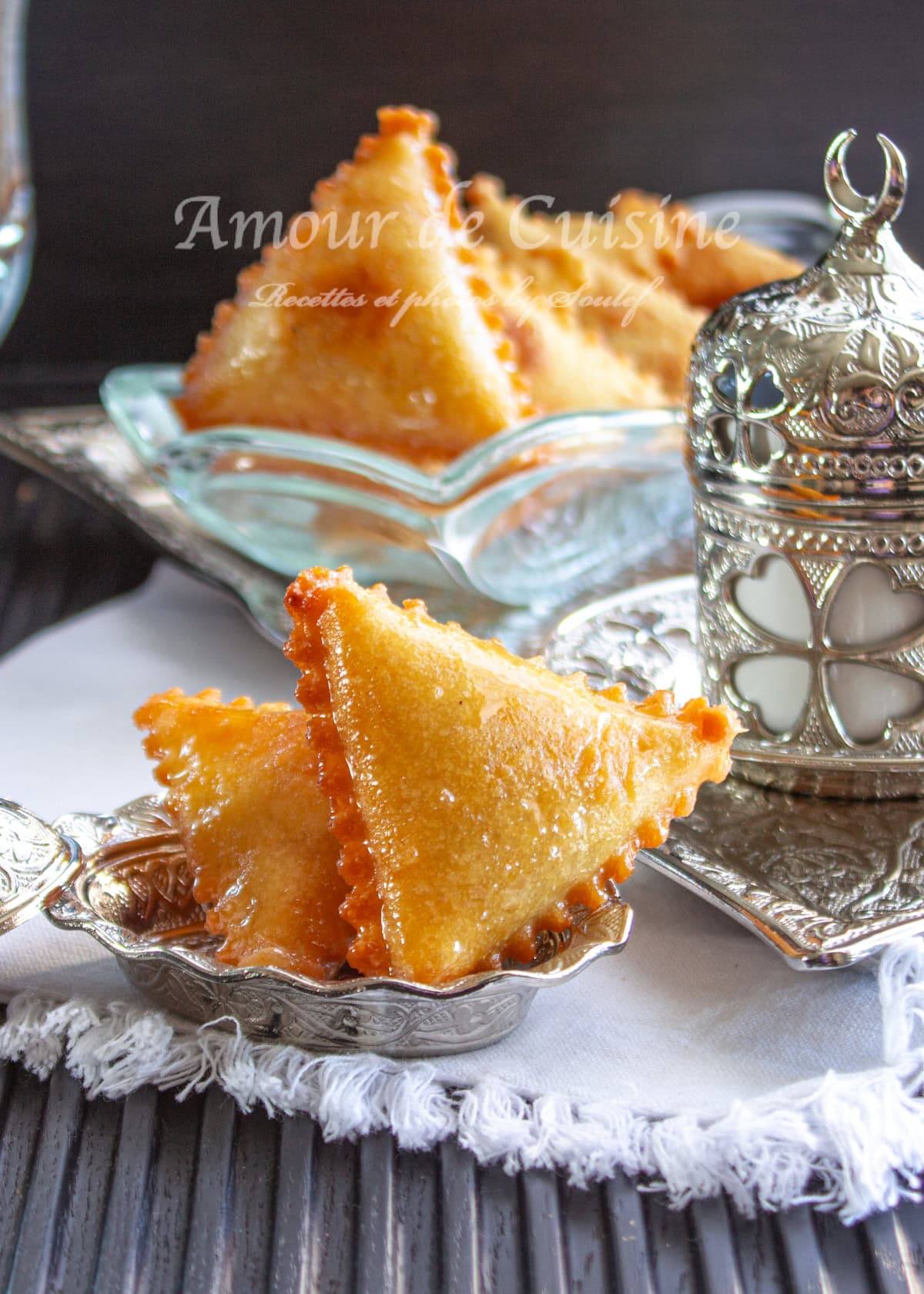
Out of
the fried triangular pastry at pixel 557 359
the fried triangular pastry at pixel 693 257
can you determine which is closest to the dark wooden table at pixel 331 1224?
the fried triangular pastry at pixel 557 359

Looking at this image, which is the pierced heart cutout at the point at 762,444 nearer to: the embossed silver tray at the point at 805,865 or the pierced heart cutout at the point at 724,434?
the pierced heart cutout at the point at 724,434

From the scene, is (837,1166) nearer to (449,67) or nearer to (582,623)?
(582,623)

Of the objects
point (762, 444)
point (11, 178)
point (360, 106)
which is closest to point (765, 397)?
point (762, 444)

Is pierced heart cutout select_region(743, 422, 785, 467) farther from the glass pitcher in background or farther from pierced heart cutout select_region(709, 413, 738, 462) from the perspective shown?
the glass pitcher in background

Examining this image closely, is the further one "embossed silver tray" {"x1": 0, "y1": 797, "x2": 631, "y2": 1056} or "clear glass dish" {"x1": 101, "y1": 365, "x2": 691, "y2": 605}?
"clear glass dish" {"x1": 101, "y1": 365, "x2": 691, "y2": 605}

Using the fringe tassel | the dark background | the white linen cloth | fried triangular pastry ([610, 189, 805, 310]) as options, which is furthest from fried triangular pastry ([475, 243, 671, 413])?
the dark background

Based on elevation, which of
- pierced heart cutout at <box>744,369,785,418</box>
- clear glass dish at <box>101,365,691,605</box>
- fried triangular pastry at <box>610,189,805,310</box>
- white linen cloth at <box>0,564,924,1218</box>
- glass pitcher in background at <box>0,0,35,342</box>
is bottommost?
white linen cloth at <box>0,564,924,1218</box>

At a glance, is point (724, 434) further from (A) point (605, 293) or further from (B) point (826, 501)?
(A) point (605, 293)
